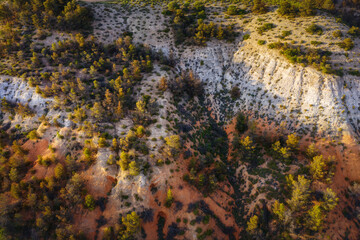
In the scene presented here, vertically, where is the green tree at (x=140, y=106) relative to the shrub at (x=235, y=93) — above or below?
above

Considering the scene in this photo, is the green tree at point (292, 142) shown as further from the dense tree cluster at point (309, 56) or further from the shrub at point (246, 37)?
the shrub at point (246, 37)

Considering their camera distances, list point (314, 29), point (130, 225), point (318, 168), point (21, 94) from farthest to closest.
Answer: point (314, 29)
point (21, 94)
point (318, 168)
point (130, 225)

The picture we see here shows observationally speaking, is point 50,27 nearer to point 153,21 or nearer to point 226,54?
point 153,21

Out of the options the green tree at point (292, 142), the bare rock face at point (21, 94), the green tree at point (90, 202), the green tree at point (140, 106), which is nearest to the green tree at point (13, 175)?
the green tree at point (90, 202)

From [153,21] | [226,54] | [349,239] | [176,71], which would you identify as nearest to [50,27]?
[153,21]

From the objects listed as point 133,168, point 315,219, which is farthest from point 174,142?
point 315,219

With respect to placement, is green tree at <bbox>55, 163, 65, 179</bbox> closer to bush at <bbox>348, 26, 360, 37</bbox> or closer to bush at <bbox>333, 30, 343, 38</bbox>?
bush at <bbox>333, 30, 343, 38</bbox>

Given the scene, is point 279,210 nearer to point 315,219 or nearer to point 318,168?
point 315,219

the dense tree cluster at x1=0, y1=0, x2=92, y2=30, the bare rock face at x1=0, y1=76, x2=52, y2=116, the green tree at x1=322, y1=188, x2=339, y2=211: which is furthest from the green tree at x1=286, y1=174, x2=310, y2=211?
the dense tree cluster at x1=0, y1=0, x2=92, y2=30
